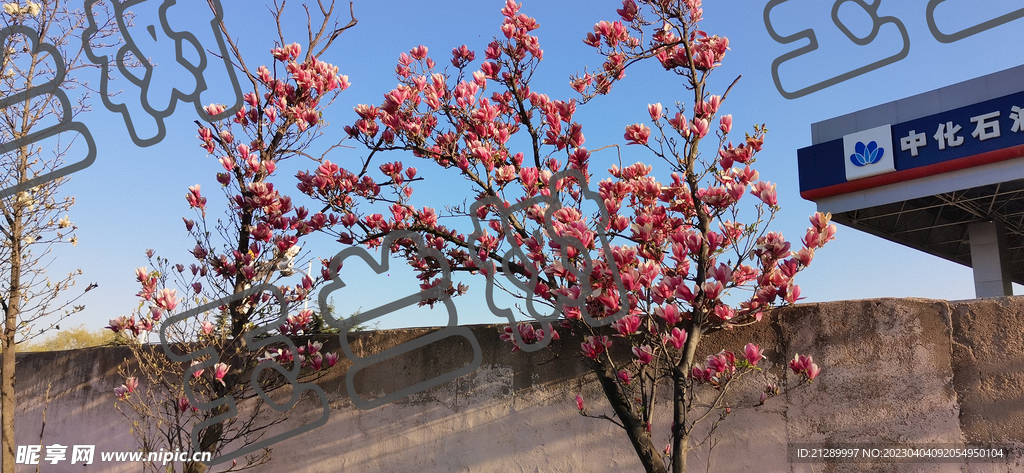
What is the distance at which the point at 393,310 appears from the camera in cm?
346

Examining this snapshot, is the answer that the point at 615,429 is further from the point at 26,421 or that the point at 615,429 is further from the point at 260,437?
the point at 26,421

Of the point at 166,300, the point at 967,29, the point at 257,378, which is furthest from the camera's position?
the point at 257,378

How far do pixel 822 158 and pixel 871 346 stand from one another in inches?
452

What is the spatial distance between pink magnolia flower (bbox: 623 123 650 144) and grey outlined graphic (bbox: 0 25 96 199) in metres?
3.14

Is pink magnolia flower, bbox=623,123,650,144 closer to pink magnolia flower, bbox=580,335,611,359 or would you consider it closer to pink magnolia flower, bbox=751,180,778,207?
pink magnolia flower, bbox=751,180,778,207

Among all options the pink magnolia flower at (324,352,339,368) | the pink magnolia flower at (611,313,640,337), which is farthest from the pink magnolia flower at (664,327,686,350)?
the pink magnolia flower at (324,352,339,368)

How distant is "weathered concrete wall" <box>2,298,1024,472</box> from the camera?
2.62 m

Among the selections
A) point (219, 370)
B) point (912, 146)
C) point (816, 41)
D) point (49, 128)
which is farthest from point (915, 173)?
point (49, 128)

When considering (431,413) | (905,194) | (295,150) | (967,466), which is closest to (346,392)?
(431,413)

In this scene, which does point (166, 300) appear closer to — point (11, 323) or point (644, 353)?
point (11, 323)

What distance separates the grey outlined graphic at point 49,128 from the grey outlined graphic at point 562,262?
2.52 m

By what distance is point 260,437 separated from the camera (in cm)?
363

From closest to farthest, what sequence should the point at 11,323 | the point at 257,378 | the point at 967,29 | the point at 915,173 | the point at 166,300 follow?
the point at 967,29 < the point at 166,300 < the point at 257,378 < the point at 11,323 < the point at 915,173

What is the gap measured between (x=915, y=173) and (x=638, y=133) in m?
11.5
